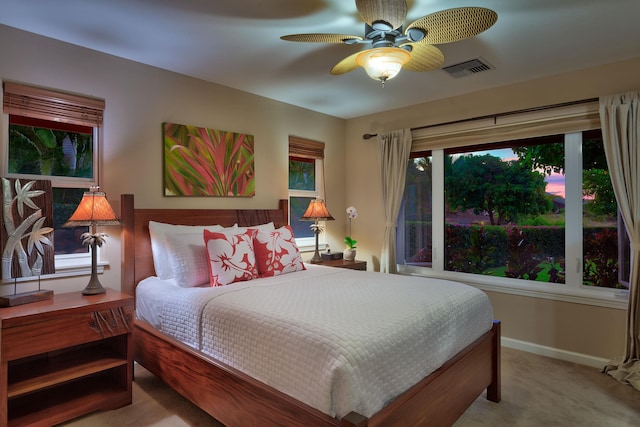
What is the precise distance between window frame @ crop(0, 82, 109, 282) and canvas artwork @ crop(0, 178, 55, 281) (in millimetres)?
141

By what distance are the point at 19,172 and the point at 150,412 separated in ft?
5.87

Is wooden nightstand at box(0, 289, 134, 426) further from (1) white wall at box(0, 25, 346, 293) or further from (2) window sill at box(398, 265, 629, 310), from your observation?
(2) window sill at box(398, 265, 629, 310)

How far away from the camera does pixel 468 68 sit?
304 cm

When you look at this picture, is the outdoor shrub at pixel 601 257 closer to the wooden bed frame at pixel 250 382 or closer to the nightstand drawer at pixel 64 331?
the wooden bed frame at pixel 250 382

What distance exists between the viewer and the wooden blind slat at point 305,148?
4164mm

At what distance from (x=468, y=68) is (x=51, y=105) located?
3.13 meters

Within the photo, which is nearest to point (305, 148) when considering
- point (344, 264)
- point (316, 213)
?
point (316, 213)

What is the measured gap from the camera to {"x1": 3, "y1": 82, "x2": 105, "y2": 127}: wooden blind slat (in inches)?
93.4

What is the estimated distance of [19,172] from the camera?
8.09 ft

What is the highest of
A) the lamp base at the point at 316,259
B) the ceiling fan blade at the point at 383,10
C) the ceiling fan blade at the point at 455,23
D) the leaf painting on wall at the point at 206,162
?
the ceiling fan blade at the point at 383,10

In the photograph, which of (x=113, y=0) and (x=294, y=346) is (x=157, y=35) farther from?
(x=294, y=346)

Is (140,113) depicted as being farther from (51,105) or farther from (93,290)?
(93,290)

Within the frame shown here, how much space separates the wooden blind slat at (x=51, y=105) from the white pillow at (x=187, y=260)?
1041 mm

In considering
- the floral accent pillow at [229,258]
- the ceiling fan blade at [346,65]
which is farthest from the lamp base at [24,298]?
the ceiling fan blade at [346,65]
